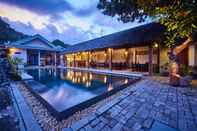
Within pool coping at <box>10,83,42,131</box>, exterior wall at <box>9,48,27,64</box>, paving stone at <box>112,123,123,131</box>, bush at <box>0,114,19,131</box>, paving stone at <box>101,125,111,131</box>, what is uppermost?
exterior wall at <box>9,48,27,64</box>

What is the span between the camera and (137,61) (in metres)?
16.9

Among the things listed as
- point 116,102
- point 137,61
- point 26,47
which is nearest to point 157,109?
point 116,102

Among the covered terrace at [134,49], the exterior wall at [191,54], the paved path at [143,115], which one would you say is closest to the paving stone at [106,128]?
the paved path at [143,115]

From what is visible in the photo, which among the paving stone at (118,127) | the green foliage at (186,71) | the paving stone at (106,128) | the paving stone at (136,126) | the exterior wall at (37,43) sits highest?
the exterior wall at (37,43)

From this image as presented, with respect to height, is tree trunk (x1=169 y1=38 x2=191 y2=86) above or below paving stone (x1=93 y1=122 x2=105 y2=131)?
above

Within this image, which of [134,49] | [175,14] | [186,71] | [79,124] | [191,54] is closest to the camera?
[79,124]

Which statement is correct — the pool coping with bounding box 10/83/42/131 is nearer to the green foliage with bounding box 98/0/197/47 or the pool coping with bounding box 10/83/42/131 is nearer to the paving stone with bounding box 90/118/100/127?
the paving stone with bounding box 90/118/100/127

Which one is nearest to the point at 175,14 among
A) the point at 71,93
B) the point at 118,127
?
the point at 118,127

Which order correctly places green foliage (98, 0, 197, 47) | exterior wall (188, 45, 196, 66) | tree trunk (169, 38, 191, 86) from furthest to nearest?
exterior wall (188, 45, 196, 66) < tree trunk (169, 38, 191, 86) < green foliage (98, 0, 197, 47)

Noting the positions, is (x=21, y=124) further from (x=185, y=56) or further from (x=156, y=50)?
(x=156, y=50)

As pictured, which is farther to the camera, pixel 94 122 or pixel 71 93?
pixel 71 93

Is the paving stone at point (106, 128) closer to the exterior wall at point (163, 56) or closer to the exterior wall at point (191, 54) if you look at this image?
the exterior wall at point (191, 54)

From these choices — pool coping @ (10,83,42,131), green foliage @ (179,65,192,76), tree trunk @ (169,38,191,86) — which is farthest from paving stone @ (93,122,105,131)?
green foliage @ (179,65,192,76)

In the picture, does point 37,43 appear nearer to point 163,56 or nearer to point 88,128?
point 163,56
